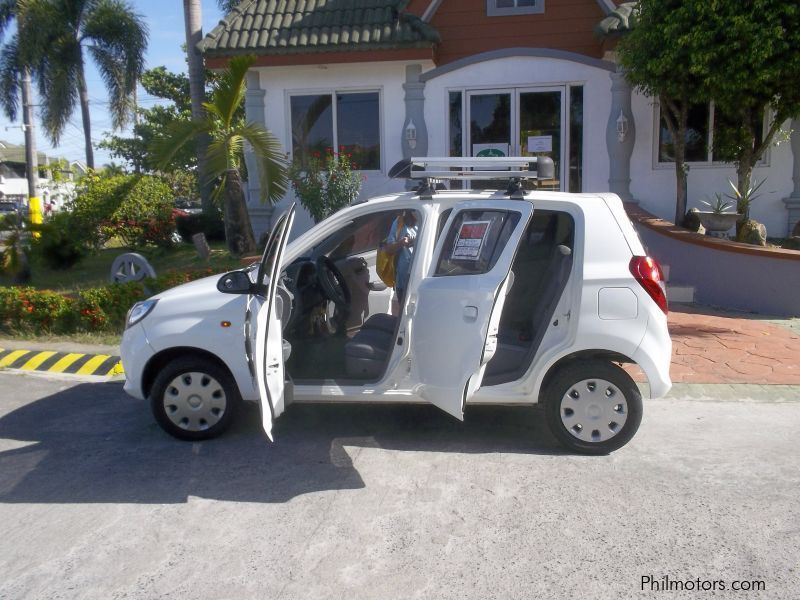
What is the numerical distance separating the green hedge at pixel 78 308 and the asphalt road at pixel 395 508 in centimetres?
288

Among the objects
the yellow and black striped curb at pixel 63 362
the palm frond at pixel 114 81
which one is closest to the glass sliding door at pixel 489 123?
the yellow and black striped curb at pixel 63 362

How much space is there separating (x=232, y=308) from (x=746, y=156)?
895 cm

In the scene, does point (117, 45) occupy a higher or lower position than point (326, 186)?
higher

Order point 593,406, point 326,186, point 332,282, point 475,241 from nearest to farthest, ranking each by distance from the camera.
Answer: point 475,241, point 593,406, point 332,282, point 326,186

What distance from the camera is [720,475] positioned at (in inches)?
193

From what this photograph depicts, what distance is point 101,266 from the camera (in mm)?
13883

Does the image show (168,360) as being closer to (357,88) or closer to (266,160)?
(266,160)

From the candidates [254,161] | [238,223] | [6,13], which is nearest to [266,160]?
[238,223]

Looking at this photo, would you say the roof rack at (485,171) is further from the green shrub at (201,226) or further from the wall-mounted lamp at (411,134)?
the green shrub at (201,226)

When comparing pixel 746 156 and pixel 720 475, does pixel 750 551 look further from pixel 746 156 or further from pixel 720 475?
pixel 746 156

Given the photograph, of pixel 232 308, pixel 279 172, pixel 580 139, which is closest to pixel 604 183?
pixel 580 139

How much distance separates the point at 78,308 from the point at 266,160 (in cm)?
381
